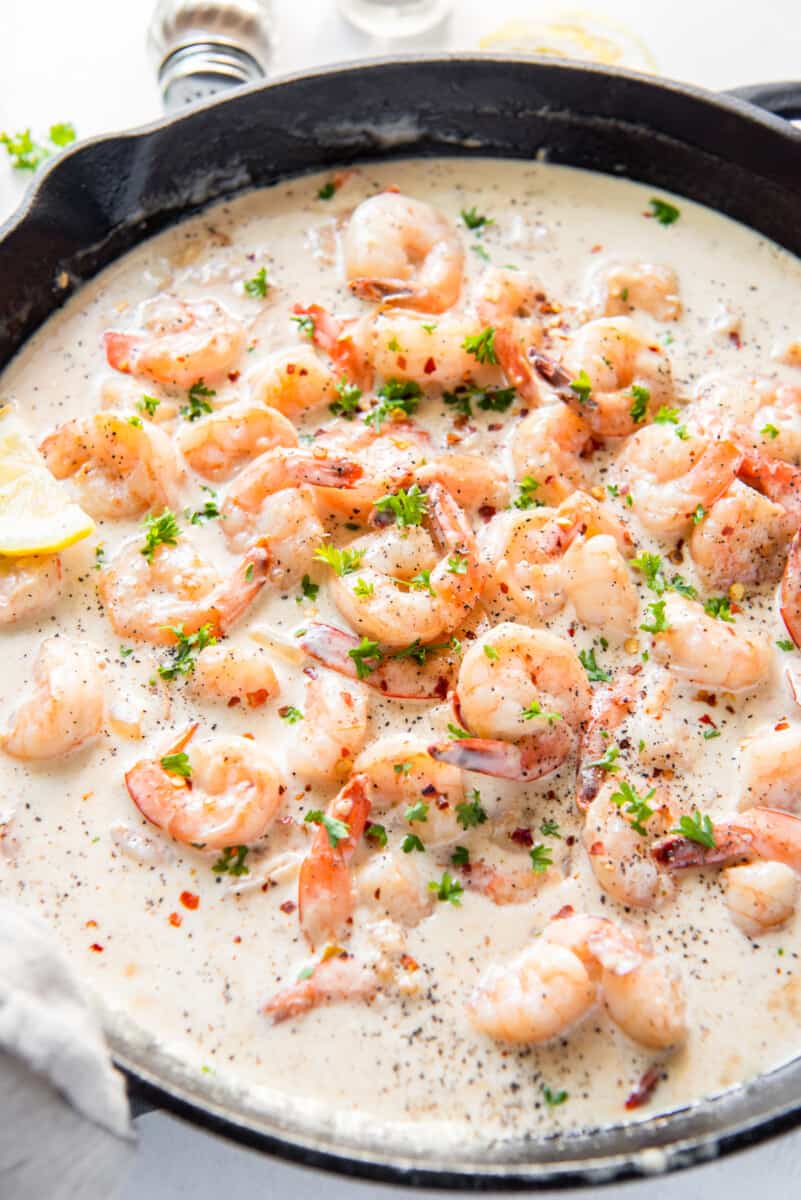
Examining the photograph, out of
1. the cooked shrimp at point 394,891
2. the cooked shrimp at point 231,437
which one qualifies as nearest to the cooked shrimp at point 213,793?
the cooked shrimp at point 394,891

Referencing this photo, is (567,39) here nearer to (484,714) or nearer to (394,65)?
(394,65)

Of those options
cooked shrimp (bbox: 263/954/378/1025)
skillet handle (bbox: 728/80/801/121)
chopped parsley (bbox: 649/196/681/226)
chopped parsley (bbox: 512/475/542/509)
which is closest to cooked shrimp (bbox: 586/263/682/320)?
chopped parsley (bbox: 649/196/681/226)

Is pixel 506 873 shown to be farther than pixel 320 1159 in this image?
Yes

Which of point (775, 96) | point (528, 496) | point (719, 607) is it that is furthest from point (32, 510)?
point (775, 96)

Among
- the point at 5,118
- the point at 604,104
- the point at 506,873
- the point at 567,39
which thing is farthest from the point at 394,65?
the point at 506,873

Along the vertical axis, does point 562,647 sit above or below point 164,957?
above

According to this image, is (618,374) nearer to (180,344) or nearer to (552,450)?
(552,450)
